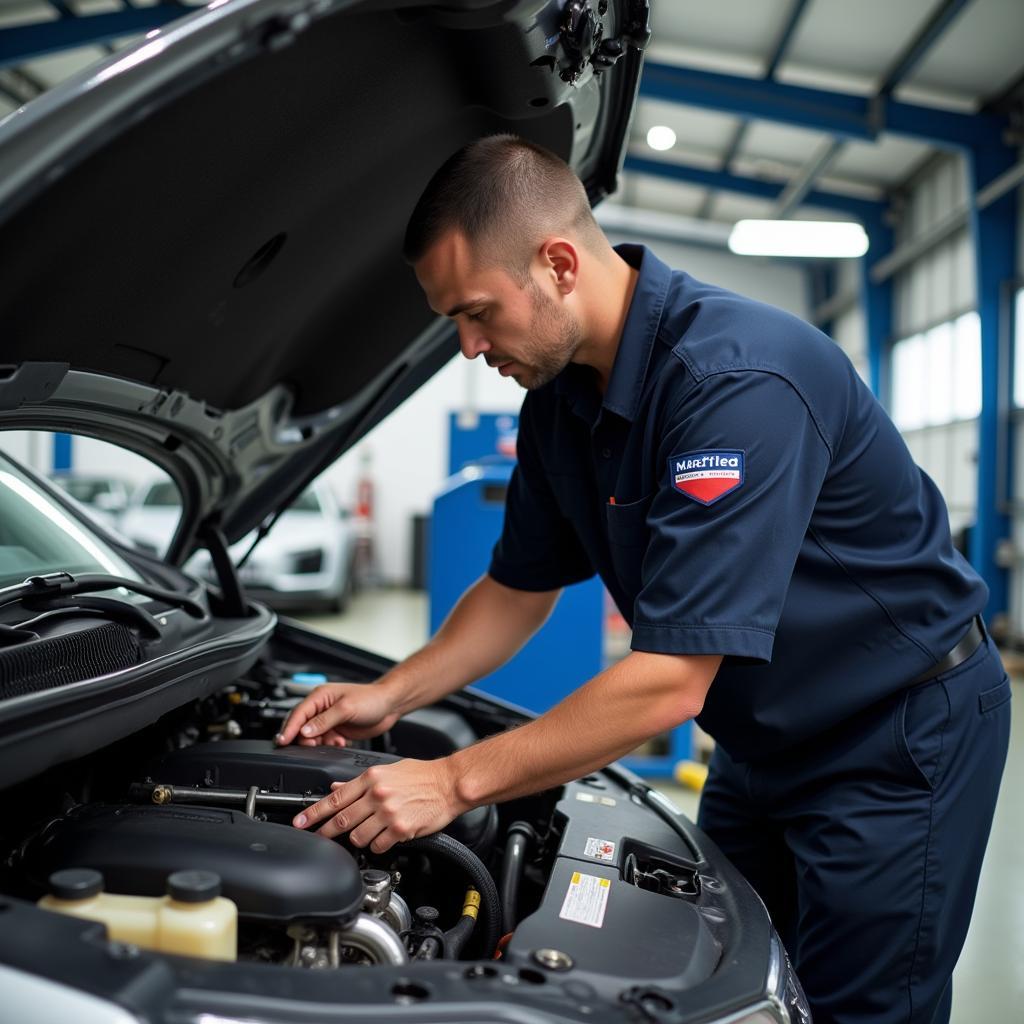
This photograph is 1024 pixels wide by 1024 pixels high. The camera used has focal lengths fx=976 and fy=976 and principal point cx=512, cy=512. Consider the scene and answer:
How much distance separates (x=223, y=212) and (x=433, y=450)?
1022 cm

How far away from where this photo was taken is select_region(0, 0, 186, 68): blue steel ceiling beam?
5855 mm

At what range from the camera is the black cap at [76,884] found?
87 centimetres

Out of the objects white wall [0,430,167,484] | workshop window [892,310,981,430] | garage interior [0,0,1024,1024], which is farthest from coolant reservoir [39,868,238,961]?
white wall [0,430,167,484]

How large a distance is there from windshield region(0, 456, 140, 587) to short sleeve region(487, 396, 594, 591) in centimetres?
63

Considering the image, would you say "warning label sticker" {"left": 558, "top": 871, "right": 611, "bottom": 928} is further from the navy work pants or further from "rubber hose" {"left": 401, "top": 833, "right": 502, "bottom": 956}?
the navy work pants

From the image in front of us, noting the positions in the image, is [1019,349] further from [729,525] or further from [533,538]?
Result: [729,525]

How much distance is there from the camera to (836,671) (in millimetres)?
1321

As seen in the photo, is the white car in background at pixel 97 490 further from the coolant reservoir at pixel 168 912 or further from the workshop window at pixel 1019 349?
the coolant reservoir at pixel 168 912

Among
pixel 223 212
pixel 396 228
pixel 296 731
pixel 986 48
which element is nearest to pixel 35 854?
pixel 296 731

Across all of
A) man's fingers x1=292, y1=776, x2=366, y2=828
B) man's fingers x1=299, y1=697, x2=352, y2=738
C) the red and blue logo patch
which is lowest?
man's fingers x1=292, y1=776, x2=366, y2=828

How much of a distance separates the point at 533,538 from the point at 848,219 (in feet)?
28.8

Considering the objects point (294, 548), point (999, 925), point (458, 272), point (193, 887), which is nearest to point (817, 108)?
point (294, 548)

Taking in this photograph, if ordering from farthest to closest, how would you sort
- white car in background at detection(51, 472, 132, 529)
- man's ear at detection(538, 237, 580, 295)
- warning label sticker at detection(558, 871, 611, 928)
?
1. white car in background at detection(51, 472, 132, 529)
2. man's ear at detection(538, 237, 580, 295)
3. warning label sticker at detection(558, 871, 611, 928)

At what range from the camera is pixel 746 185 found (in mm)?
9133
